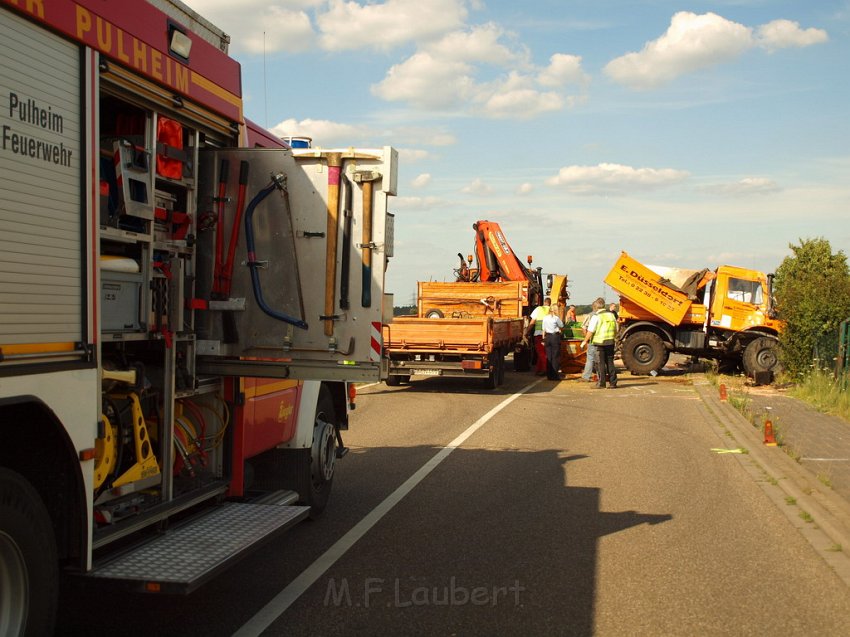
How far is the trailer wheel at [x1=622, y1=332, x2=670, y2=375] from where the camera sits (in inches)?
957

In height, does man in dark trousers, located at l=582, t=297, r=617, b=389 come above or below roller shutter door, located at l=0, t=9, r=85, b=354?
below

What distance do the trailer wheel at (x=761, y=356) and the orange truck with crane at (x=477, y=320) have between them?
5.59m

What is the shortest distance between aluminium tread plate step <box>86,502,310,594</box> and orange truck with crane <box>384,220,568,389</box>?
635cm

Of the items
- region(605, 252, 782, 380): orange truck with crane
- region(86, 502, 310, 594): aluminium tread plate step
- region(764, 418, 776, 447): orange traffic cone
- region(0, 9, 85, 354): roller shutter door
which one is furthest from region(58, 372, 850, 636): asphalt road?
region(605, 252, 782, 380): orange truck with crane

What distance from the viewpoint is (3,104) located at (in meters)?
3.59

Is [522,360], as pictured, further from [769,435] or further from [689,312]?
[769,435]

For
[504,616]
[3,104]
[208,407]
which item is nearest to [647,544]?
[504,616]

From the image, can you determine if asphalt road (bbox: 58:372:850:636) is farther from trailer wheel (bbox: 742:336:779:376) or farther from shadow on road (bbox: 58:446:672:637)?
trailer wheel (bbox: 742:336:779:376)

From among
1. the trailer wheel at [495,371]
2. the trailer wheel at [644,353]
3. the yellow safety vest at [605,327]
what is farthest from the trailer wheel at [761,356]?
the trailer wheel at [495,371]

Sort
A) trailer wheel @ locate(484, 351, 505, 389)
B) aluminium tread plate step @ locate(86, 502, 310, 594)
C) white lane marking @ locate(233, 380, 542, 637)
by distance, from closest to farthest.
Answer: aluminium tread plate step @ locate(86, 502, 310, 594), white lane marking @ locate(233, 380, 542, 637), trailer wheel @ locate(484, 351, 505, 389)

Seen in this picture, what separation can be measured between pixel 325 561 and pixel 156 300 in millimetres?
2176

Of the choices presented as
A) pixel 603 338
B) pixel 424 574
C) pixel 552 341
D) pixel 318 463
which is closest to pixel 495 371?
pixel 603 338

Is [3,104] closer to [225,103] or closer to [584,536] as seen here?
[225,103]

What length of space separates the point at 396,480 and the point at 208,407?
134 inches
